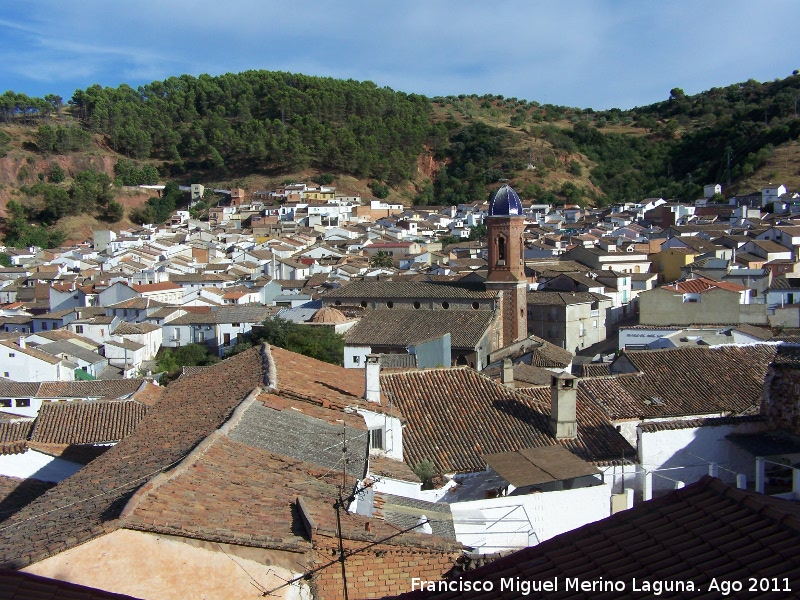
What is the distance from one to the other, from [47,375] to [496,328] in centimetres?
1669

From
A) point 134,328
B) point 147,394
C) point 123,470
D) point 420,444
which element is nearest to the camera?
point 123,470

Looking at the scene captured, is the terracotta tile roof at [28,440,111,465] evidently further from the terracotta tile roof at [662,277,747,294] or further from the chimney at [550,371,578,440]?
the terracotta tile roof at [662,277,747,294]

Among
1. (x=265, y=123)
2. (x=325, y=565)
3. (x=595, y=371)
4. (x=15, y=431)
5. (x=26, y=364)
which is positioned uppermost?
(x=265, y=123)

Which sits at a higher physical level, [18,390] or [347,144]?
[347,144]

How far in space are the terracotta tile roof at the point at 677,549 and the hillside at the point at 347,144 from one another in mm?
78606

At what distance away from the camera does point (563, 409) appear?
43.0 ft

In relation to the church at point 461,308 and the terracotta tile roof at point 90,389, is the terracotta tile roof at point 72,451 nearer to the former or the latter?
the terracotta tile roof at point 90,389

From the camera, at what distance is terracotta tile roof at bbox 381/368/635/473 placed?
12430 mm

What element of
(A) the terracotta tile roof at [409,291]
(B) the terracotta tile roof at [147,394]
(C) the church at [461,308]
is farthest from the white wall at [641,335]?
(B) the terracotta tile roof at [147,394]

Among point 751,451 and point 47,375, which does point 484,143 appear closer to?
point 47,375

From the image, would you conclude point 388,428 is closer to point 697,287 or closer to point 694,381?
point 694,381

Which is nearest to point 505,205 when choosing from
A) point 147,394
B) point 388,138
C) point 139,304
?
point 147,394

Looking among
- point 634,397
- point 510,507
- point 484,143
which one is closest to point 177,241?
point 484,143

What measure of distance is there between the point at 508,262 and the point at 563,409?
20067mm
